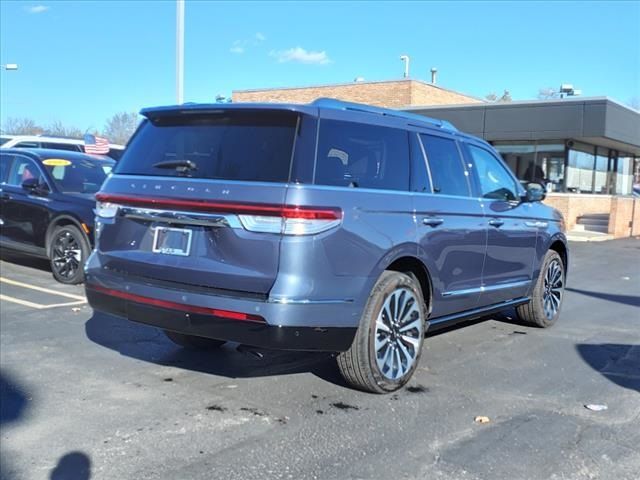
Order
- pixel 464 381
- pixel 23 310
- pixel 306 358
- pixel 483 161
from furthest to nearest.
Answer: pixel 23 310 → pixel 483 161 → pixel 306 358 → pixel 464 381

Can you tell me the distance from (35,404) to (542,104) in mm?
19720

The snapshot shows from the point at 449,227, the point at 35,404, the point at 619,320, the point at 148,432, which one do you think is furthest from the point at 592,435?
the point at 619,320

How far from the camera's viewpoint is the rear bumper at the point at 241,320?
13.1ft

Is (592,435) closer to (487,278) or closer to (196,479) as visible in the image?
(487,278)

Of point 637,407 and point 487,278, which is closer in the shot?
point 637,407

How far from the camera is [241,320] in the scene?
4.00m

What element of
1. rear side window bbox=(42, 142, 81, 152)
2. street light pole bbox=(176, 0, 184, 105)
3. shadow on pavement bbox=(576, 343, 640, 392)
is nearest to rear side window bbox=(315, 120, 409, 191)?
shadow on pavement bbox=(576, 343, 640, 392)

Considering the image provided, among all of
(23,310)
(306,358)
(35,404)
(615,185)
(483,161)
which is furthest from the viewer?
(615,185)

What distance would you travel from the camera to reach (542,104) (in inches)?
830

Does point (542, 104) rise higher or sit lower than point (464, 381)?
higher

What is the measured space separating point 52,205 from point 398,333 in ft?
20.1

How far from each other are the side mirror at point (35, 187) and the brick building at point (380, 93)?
682 inches

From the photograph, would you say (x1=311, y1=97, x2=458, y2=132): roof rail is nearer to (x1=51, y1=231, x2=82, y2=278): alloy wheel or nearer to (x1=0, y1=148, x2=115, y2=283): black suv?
(x1=0, y1=148, x2=115, y2=283): black suv

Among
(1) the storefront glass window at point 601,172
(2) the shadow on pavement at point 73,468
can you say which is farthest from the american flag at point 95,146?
(1) the storefront glass window at point 601,172
